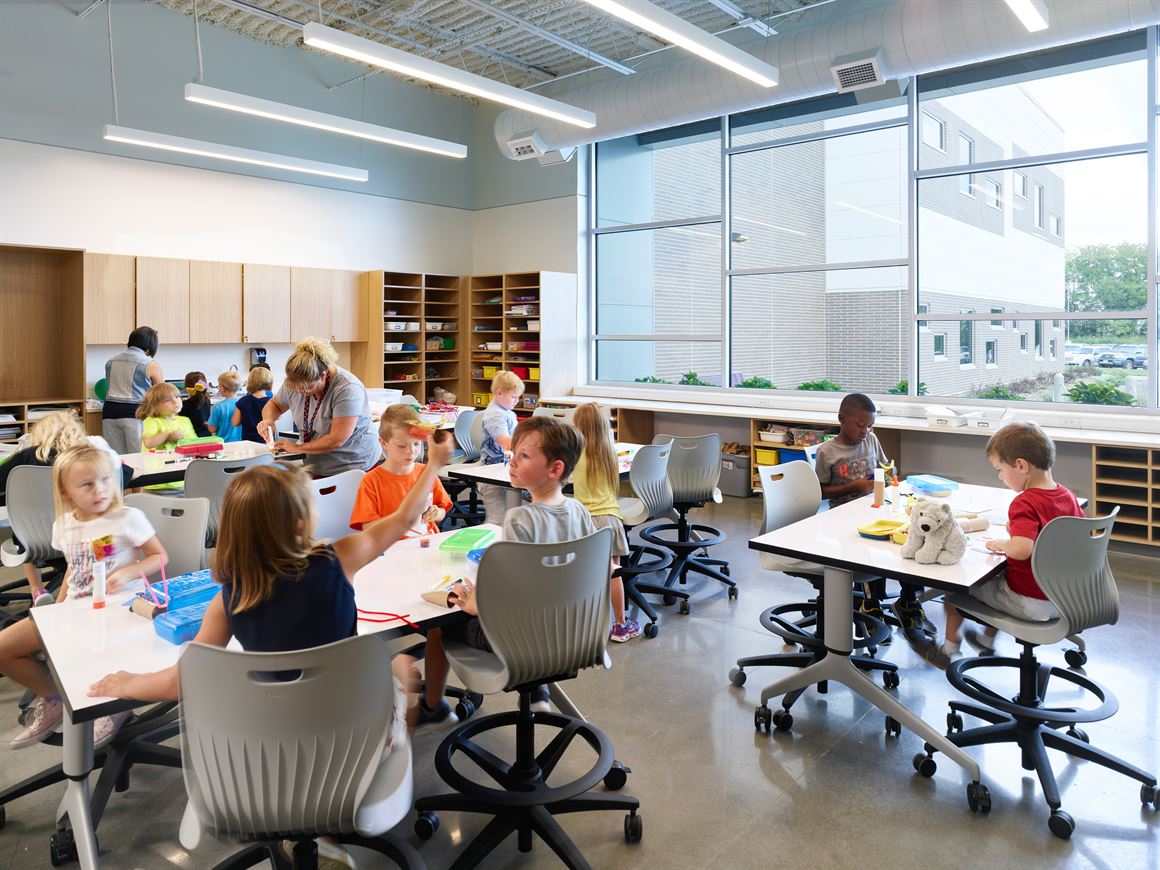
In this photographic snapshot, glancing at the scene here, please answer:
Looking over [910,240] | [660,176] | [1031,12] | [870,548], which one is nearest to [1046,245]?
[910,240]

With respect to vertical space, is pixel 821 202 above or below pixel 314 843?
above

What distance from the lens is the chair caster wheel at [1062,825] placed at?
7.64 ft

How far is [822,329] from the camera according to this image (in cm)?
784

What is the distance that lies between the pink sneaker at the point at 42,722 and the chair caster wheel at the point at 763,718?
2241 mm

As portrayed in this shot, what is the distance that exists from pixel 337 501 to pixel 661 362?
630 centimetres

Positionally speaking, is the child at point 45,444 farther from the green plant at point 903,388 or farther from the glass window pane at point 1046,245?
the glass window pane at point 1046,245

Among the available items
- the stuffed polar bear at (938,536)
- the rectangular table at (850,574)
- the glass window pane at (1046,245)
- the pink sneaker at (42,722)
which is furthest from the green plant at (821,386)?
the pink sneaker at (42,722)

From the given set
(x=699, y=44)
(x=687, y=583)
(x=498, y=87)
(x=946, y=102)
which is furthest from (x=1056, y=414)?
(x=498, y=87)

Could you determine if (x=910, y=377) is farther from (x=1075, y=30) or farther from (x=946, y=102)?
(x=1075, y=30)

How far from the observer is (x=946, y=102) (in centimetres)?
694

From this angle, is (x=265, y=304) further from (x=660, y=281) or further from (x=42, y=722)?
(x=42, y=722)

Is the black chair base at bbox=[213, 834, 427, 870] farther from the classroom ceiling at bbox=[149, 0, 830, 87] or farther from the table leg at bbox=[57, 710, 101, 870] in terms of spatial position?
the classroom ceiling at bbox=[149, 0, 830, 87]

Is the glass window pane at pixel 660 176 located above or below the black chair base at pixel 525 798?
above

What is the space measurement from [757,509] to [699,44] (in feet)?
12.3
